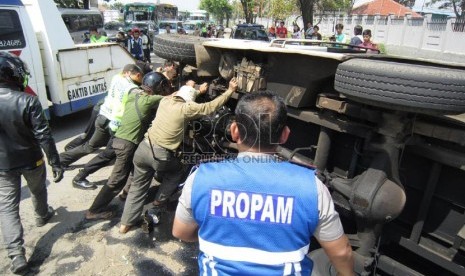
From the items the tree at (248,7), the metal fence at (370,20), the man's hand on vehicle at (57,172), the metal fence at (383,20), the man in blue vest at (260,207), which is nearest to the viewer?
the man in blue vest at (260,207)

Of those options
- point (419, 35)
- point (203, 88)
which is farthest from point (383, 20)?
point (203, 88)

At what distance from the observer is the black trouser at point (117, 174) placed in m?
3.69

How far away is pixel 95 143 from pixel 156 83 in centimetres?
152

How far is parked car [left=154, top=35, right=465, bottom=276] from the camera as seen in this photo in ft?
6.15

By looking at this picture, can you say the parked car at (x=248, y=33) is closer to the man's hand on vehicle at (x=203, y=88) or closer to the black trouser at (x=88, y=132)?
the black trouser at (x=88, y=132)

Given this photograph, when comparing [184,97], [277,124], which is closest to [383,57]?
[184,97]

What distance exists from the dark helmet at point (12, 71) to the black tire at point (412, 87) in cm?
265

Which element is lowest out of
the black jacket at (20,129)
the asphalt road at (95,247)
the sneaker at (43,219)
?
the asphalt road at (95,247)

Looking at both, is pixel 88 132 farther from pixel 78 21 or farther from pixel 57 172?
pixel 78 21

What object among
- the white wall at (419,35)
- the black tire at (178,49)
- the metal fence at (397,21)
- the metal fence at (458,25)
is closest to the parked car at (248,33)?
the white wall at (419,35)

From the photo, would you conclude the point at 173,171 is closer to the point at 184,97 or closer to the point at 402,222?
the point at 184,97

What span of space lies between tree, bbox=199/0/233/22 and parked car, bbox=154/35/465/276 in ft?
240

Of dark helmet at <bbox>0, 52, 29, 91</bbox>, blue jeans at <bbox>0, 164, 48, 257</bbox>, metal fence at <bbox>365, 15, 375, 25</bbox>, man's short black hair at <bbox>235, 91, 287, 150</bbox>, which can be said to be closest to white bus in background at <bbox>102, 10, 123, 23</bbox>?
metal fence at <bbox>365, 15, 375, 25</bbox>

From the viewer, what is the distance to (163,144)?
3.39m
